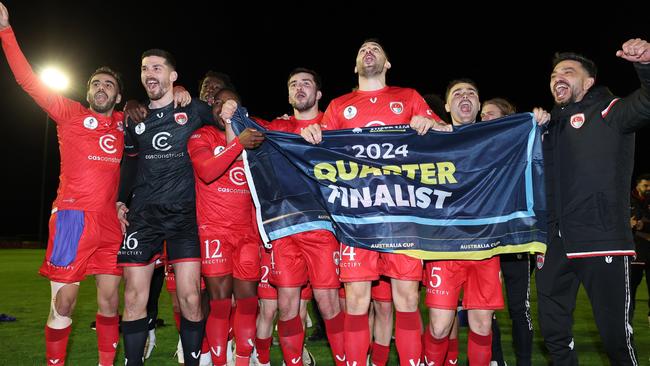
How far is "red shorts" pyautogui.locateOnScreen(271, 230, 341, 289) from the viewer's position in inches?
203

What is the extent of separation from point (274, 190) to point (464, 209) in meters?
1.59

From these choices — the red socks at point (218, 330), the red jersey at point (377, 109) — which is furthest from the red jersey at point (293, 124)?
the red socks at point (218, 330)

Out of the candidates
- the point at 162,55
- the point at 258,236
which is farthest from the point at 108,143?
the point at 258,236

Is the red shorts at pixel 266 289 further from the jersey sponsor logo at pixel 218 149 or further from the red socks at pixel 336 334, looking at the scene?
the jersey sponsor logo at pixel 218 149

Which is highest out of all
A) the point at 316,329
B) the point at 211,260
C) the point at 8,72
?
the point at 8,72

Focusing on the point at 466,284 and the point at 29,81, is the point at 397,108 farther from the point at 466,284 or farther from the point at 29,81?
the point at 29,81

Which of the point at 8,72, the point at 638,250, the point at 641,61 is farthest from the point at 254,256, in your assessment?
the point at 8,72

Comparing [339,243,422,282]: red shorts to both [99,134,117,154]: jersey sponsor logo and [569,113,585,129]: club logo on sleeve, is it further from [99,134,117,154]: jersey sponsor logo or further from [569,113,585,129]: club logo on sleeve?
[99,134,117,154]: jersey sponsor logo

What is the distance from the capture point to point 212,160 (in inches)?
199

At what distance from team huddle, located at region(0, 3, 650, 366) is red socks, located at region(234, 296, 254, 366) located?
0.05 feet

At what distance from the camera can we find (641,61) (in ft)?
12.7

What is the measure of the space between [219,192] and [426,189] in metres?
1.90

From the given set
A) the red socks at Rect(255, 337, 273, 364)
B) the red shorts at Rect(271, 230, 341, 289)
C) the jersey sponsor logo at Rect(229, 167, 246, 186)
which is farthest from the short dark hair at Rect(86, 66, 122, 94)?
the red socks at Rect(255, 337, 273, 364)

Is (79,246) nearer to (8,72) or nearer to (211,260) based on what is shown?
(211,260)
